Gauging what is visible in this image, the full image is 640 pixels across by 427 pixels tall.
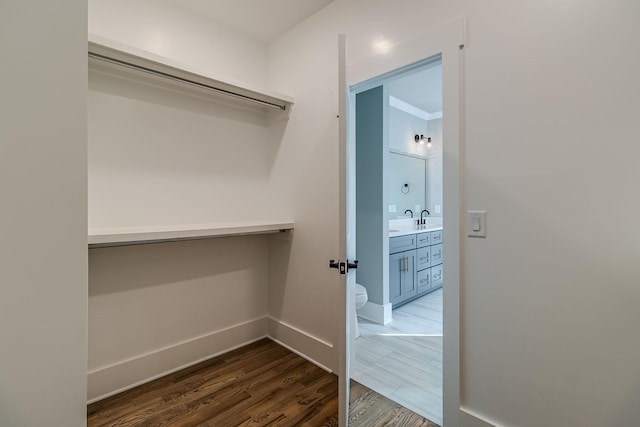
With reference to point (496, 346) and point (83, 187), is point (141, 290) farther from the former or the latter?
point (496, 346)

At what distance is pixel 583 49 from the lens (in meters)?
1.20

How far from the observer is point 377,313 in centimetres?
309

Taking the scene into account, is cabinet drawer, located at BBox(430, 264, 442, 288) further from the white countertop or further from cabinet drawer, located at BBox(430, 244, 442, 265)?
the white countertop

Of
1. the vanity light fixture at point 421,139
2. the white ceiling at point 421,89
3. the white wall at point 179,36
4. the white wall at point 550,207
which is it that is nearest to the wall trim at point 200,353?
the white wall at point 550,207

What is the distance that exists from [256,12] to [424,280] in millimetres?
3366

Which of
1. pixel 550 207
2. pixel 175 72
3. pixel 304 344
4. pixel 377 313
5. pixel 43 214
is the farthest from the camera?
pixel 377 313

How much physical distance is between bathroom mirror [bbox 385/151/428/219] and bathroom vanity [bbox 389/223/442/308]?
701mm

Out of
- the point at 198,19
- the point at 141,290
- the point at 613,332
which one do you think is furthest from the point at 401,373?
the point at 198,19

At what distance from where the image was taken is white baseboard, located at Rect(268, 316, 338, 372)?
2.19 metres

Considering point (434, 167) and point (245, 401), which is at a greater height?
point (434, 167)

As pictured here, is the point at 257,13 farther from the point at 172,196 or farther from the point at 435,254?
the point at 435,254

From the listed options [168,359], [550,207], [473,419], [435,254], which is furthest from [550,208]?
[435,254]

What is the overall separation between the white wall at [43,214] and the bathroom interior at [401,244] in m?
1.56

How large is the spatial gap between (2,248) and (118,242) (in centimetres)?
100
